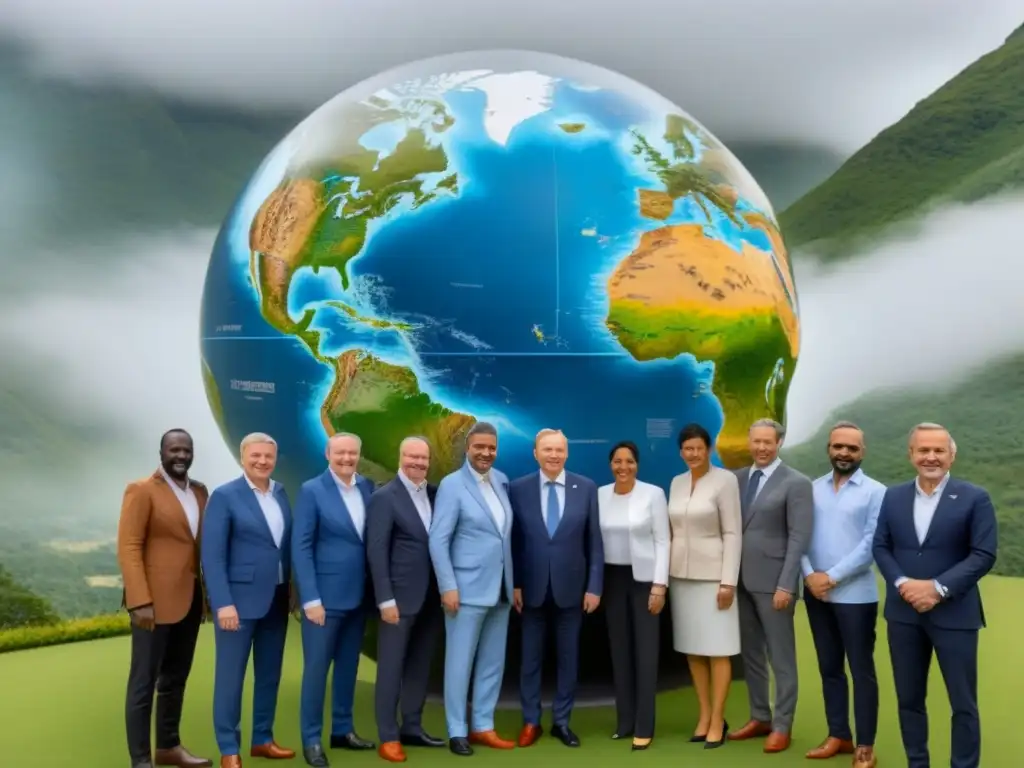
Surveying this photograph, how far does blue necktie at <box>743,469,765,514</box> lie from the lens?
5.72m

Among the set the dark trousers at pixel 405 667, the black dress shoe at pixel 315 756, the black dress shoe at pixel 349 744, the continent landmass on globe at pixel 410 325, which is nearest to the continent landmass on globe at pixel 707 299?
the continent landmass on globe at pixel 410 325

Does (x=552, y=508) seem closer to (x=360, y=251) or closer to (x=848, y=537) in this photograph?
(x=848, y=537)

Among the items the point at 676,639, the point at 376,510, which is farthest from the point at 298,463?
the point at 676,639

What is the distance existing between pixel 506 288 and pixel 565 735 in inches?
95.0

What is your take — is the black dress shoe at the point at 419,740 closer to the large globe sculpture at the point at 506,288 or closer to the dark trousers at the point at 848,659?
the large globe sculpture at the point at 506,288

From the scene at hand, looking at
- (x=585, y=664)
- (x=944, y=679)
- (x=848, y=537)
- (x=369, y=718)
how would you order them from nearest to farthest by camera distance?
(x=944, y=679) → (x=848, y=537) → (x=369, y=718) → (x=585, y=664)

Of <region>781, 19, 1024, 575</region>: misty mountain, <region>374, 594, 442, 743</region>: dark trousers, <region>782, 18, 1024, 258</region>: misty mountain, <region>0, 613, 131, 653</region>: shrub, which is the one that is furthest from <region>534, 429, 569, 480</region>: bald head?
<region>782, 18, 1024, 258</region>: misty mountain

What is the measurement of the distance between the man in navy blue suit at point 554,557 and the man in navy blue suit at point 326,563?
0.83m

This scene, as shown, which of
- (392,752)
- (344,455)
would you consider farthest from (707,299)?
(392,752)

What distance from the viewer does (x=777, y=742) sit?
18.9 ft

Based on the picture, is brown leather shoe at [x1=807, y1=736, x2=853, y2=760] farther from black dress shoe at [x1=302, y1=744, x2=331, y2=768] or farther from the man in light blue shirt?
black dress shoe at [x1=302, y1=744, x2=331, y2=768]

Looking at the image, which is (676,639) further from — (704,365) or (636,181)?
(636,181)

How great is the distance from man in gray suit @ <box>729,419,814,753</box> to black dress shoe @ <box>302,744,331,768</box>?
218 cm

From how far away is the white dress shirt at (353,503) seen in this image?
5.50 m
